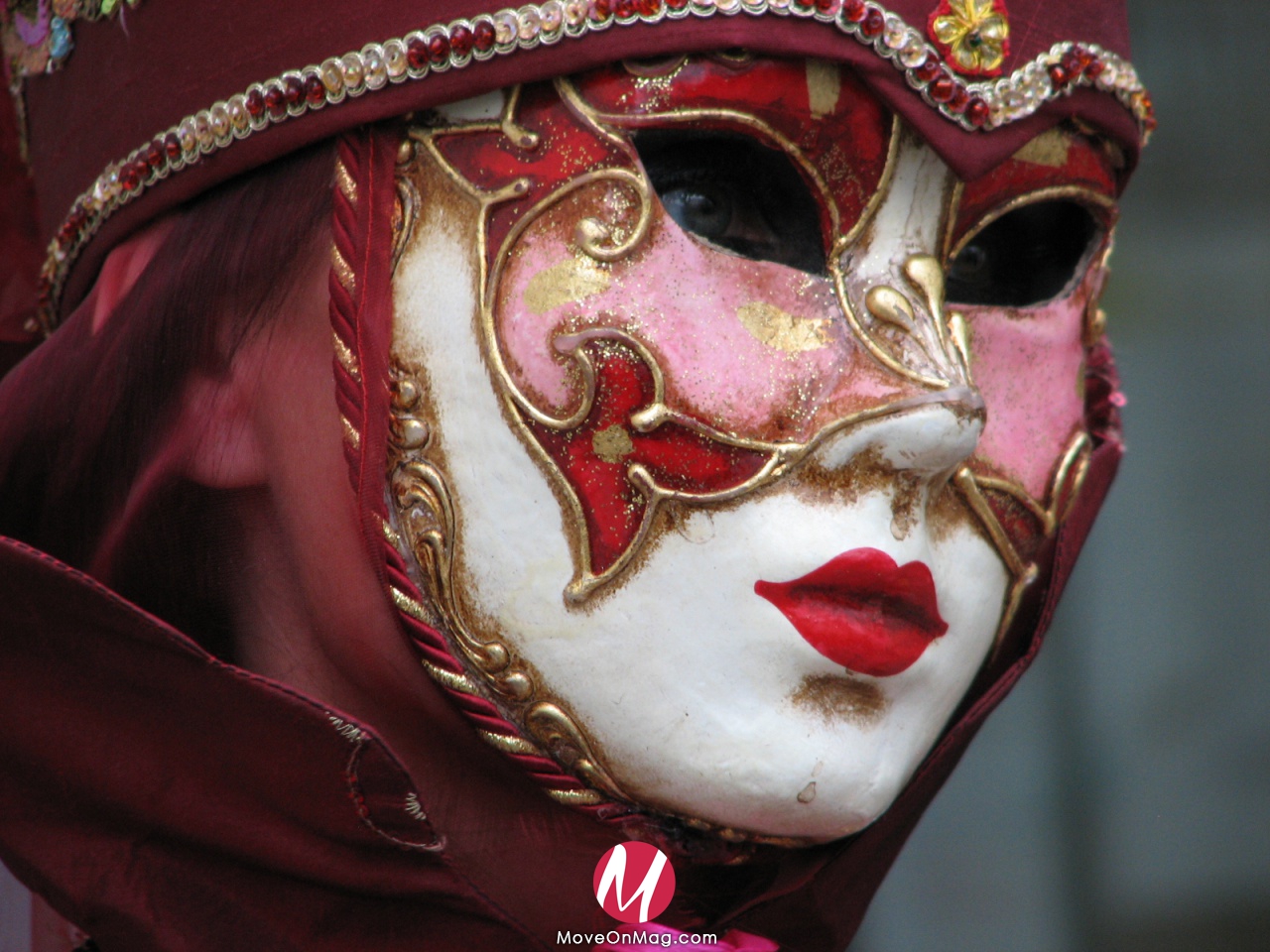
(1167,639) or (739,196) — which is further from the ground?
(739,196)

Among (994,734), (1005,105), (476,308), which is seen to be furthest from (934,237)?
(994,734)

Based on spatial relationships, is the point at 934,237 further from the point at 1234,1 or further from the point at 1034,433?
the point at 1234,1

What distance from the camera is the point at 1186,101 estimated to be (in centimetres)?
256

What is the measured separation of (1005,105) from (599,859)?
0.68 m

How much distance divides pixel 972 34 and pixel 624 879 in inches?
28.2

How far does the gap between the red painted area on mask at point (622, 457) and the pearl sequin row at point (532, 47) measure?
24 cm

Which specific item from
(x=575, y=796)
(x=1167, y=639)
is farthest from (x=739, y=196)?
(x=1167, y=639)

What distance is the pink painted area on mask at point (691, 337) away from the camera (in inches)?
44.1

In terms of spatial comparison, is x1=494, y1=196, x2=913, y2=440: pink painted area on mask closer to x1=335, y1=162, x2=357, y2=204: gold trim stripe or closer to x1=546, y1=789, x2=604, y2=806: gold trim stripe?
x1=335, y1=162, x2=357, y2=204: gold trim stripe

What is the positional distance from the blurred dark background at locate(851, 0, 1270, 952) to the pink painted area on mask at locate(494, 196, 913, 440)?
4.72ft

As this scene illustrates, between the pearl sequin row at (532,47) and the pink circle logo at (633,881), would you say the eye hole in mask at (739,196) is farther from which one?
the pink circle logo at (633,881)

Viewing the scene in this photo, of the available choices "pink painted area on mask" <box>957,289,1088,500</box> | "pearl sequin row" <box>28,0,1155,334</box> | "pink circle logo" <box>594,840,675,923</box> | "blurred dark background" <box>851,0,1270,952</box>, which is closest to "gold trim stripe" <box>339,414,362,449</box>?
"pearl sequin row" <box>28,0,1155,334</box>

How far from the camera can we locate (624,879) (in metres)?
1.23

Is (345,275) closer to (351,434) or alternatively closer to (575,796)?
(351,434)
